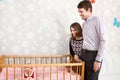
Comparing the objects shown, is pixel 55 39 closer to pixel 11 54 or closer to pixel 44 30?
pixel 44 30

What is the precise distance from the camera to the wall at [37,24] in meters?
2.73

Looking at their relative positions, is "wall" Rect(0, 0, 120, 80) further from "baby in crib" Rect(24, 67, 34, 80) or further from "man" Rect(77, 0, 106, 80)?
"man" Rect(77, 0, 106, 80)

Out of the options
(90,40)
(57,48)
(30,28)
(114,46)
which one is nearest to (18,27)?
(30,28)

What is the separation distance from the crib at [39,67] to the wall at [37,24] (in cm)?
9

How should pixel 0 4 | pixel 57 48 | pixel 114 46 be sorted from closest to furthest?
pixel 0 4
pixel 57 48
pixel 114 46

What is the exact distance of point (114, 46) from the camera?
10.0ft

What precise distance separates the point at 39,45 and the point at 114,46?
3.44 feet

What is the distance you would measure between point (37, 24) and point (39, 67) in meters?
0.56

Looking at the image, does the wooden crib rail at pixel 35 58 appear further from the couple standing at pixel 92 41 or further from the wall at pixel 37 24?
the couple standing at pixel 92 41

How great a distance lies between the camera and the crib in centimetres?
210

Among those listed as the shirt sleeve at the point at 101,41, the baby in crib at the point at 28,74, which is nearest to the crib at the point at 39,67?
the baby in crib at the point at 28,74

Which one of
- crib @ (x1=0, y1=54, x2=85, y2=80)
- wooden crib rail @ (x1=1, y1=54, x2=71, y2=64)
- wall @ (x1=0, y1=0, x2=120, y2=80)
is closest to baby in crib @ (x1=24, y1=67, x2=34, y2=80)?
crib @ (x1=0, y1=54, x2=85, y2=80)

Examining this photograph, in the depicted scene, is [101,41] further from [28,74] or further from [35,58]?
[35,58]

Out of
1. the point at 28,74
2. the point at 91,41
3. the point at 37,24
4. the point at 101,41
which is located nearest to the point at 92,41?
the point at 91,41
